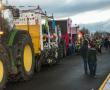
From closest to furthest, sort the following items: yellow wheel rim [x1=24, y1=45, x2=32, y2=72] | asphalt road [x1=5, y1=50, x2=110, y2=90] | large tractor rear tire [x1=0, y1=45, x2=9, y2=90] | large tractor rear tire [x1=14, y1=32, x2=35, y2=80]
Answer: large tractor rear tire [x1=0, y1=45, x2=9, y2=90], asphalt road [x1=5, y1=50, x2=110, y2=90], large tractor rear tire [x1=14, y1=32, x2=35, y2=80], yellow wheel rim [x1=24, y1=45, x2=32, y2=72]

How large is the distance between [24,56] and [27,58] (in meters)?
0.38

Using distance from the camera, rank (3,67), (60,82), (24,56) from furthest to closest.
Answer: (24,56) → (60,82) → (3,67)

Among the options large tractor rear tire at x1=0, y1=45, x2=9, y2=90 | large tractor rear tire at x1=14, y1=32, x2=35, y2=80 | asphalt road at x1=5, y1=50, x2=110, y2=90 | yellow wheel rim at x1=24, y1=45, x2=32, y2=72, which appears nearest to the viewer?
large tractor rear tire at x1=0, y1=45, x2=9, y2=90

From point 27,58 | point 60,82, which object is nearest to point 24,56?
point 27,58

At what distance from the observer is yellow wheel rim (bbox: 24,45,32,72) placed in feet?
53.0

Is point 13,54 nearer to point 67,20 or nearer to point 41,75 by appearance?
point 41,75

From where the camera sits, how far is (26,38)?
53.4 feet

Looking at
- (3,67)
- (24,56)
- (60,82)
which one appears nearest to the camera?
(3,67)

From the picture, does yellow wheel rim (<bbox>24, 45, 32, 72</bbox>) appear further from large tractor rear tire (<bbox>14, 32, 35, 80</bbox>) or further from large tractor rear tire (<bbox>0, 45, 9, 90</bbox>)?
large tractor rear tire (<bbox>0, 45, 9, 90</bbox>)

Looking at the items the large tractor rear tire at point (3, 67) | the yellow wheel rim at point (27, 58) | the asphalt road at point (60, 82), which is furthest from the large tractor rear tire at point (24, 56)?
the large tractor rear tire at point (3, 67)

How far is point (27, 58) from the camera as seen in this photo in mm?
16375

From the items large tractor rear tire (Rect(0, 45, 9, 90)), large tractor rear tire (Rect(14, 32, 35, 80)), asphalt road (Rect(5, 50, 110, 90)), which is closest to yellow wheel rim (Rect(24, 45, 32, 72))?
large tractor rear tire (Rect(14, 32, 35, 80))

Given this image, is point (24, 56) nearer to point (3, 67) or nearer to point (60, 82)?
point (60, 82)

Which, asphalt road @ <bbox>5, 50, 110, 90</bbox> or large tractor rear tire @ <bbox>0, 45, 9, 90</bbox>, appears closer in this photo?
large tractor rear tire @ <bbox>0, 45, 9, 90</bbox>
